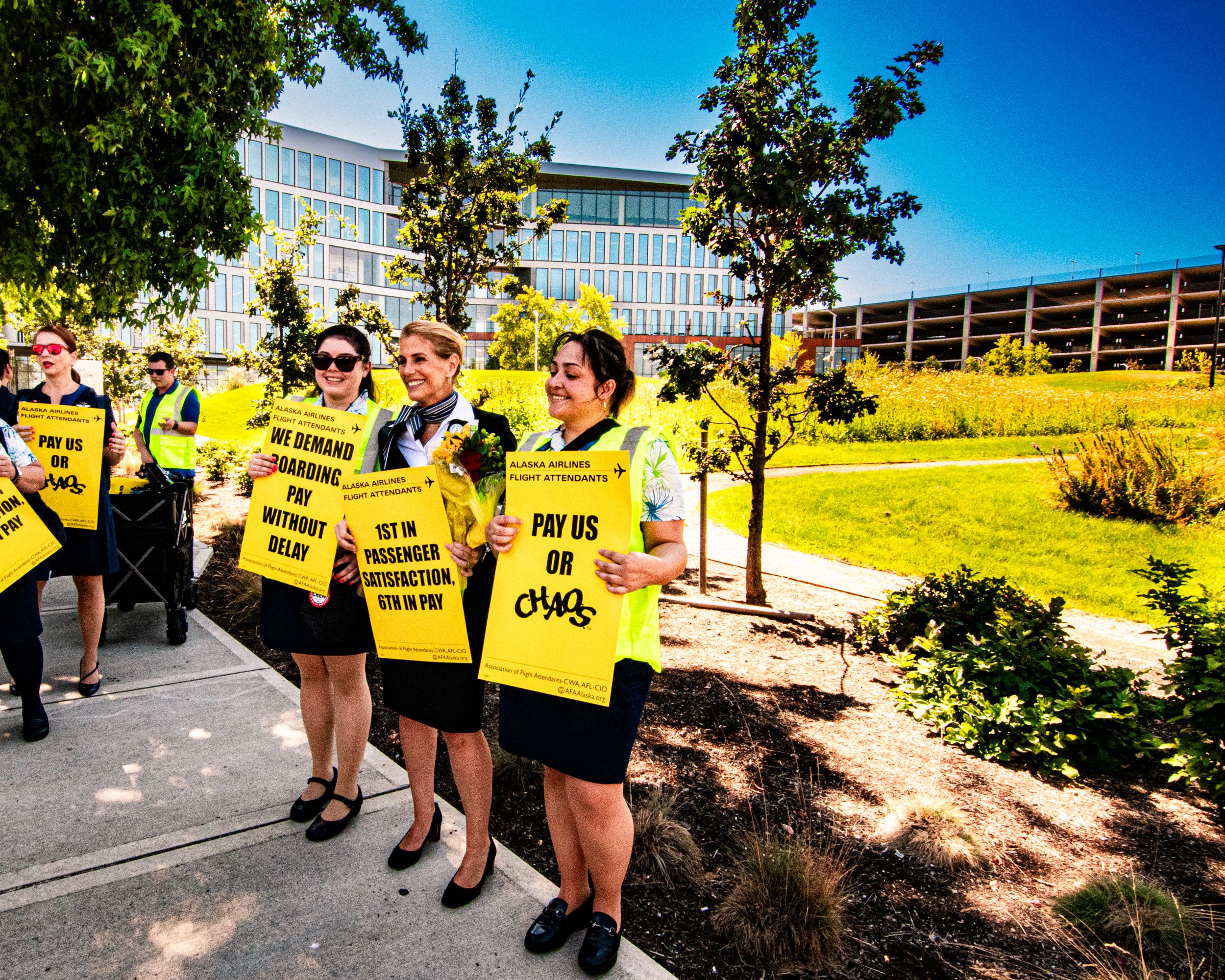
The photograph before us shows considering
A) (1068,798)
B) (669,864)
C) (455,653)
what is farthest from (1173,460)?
(455,653)

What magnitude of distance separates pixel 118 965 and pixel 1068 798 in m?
4.01

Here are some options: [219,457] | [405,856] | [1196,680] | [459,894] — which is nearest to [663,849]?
[459,894]

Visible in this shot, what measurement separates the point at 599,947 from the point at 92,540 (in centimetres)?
384

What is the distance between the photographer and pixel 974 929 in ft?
8.66

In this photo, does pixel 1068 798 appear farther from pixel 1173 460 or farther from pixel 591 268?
pixel 591 268

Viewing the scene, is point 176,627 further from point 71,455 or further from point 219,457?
point 219,457

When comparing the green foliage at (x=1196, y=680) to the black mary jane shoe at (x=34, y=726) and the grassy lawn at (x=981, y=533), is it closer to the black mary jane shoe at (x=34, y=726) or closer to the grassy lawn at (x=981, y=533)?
the grassy lawn at (x=981, y=533)

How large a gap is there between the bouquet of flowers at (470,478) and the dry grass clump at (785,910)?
5.16 feet

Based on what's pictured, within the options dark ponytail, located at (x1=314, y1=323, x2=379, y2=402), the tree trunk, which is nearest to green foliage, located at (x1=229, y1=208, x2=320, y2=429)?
the tree trunk

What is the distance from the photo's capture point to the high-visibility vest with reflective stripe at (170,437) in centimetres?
625

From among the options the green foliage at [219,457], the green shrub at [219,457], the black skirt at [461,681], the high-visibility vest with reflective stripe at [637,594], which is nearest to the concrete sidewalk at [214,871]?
the black skirt at [461,681]

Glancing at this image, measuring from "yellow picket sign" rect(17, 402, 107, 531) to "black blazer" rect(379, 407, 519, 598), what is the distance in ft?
8.44

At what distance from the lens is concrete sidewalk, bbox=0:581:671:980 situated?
236cm

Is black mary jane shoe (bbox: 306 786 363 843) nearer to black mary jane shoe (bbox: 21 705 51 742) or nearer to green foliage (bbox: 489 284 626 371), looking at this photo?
black mary jane shoe (bbox: 21 705 51 742)
